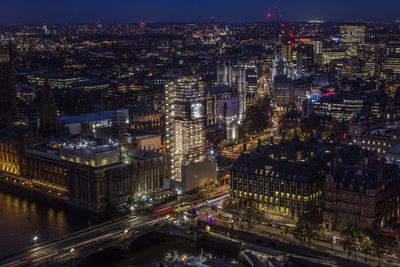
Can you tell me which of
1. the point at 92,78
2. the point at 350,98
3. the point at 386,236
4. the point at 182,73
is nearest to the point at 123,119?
the point at 182,73

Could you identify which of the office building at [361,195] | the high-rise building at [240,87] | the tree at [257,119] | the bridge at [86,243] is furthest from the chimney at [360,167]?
the high-rise building at [240,87]

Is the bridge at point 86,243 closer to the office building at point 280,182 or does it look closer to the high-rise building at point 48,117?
the office building at point 280,182

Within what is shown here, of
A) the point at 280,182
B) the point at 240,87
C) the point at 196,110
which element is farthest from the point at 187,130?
the point at 240,87

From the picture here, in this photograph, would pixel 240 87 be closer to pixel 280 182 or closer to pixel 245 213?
pixel 280 182

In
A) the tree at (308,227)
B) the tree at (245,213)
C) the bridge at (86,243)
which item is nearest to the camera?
the bridge at (86,243)

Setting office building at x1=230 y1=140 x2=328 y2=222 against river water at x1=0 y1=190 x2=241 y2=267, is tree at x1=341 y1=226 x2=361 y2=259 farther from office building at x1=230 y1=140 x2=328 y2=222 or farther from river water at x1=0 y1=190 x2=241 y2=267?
river water at x1=0 y1=190 x2=241 y2=267

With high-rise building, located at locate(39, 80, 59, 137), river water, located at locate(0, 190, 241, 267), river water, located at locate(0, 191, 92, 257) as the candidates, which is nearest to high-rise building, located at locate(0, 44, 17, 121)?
high-rise building, located at locate(39, 80, 59, 137)

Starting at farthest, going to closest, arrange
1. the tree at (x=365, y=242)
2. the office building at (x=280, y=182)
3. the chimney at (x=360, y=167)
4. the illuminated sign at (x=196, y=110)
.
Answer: the illuminated sign at (x=196, y=110) < the office building at (x=280, y=182) < the chimney at (x=360, y=167) < the tree at (x=365, y=242)

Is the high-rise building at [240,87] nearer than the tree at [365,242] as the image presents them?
No
